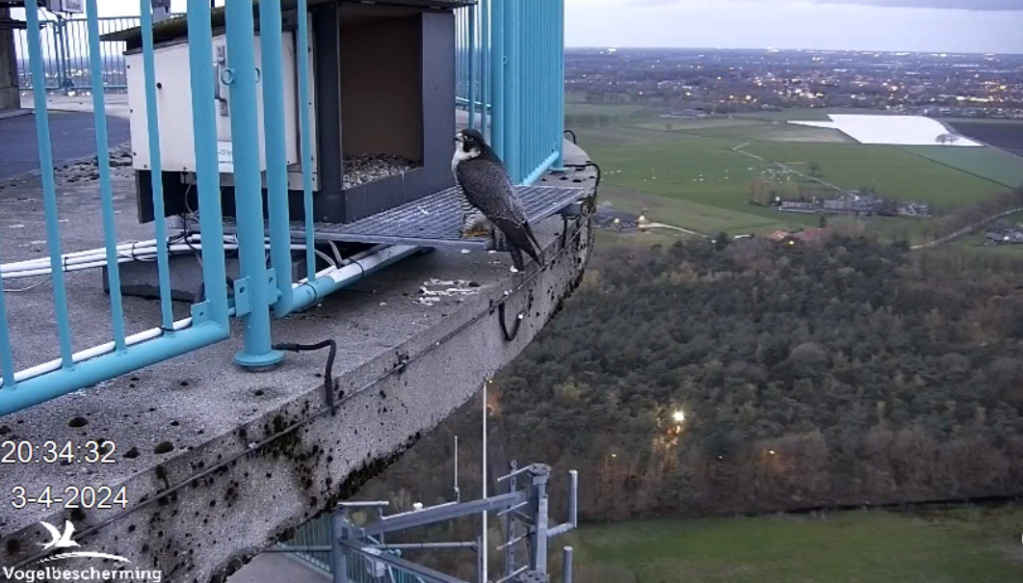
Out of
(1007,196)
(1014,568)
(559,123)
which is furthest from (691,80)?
(559,123)

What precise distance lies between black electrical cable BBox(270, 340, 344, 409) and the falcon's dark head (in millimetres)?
1244

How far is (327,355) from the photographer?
3.05 meters

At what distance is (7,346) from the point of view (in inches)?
81.4

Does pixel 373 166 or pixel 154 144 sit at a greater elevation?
pixel 154 144

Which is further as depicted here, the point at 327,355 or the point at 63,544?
the point at 327,355

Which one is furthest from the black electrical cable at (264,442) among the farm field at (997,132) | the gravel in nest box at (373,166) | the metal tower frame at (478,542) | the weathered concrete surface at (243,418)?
the farm field at (997,132)

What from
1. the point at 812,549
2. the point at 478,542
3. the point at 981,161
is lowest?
the point at 812,549

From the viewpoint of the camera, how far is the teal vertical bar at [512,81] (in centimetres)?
454

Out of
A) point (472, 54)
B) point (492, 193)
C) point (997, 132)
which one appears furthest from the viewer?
point (997, 132)

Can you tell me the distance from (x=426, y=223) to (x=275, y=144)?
48.3 inches

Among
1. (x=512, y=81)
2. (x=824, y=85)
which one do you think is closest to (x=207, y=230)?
(x=512, y=81)

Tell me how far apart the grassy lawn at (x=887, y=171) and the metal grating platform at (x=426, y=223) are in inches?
1716

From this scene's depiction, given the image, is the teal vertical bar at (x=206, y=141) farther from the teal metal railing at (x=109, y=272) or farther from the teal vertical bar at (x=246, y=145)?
the teal vertical bar at (x=246, y=145)

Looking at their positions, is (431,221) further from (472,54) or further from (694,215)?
(694,215)
